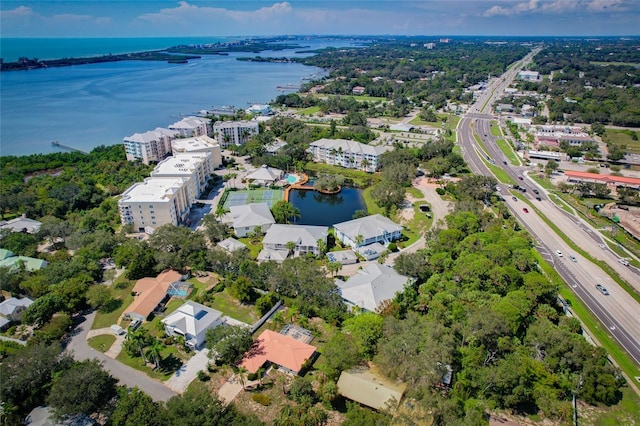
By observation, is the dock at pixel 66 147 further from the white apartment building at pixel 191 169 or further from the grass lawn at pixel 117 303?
the grass lawn at pixel 117 303

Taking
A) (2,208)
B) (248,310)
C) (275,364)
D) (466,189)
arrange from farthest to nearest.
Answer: (466,189) → (2,208) → (248,310) → (275,364)

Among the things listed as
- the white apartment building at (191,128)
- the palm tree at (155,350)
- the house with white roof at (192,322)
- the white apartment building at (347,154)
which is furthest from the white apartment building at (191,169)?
the palm tree at (155,350)

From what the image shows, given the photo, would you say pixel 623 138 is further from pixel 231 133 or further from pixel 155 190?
pixel 155 190

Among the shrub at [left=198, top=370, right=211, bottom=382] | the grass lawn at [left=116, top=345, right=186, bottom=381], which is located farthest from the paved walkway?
the shrub at [left=198, top=370, right=211, bottom=382]

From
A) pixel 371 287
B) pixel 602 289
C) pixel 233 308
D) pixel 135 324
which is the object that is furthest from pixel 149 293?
pixel 602 289

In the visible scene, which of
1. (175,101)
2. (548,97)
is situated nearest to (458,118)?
(548,97)

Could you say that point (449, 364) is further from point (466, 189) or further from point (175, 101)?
point (175, 101)
